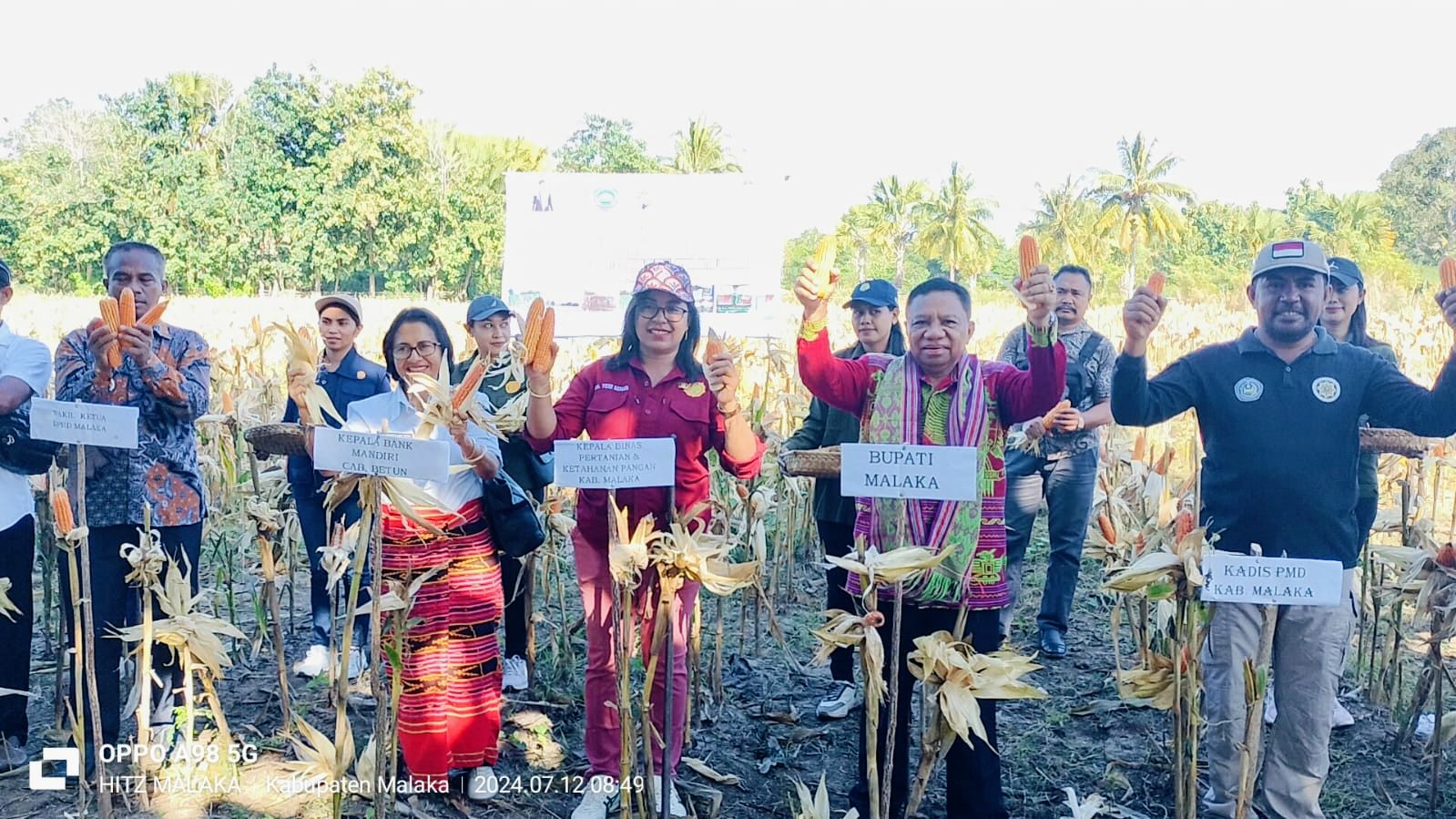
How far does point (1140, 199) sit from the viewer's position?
46875mm

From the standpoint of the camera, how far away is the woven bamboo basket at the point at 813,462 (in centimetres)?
283

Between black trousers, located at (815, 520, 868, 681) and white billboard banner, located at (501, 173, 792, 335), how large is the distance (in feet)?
23.0

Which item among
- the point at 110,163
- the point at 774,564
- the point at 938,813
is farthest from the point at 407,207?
the point at 938,813

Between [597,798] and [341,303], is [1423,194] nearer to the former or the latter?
[341,303]

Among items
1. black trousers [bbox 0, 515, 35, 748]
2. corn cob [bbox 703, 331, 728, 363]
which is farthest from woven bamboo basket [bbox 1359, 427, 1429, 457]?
black trousers [bbox 0, 515, 35, 748]

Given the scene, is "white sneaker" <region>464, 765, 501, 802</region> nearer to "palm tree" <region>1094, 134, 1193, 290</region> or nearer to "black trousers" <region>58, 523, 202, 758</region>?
"black trousers" <region>58, 523, 202, 758</region>

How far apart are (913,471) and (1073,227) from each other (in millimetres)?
52081

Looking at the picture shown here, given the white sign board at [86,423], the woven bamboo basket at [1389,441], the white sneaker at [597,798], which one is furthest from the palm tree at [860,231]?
the white sign board at [86,423]

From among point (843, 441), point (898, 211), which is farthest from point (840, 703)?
Result: point (898, 211)

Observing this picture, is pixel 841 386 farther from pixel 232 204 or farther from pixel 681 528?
pixel 232 204

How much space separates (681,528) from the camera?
252 cm

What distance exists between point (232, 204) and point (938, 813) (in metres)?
35.2

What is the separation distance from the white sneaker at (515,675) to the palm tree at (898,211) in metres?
48.1

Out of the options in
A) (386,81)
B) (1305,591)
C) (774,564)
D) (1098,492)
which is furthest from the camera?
(386,81)
